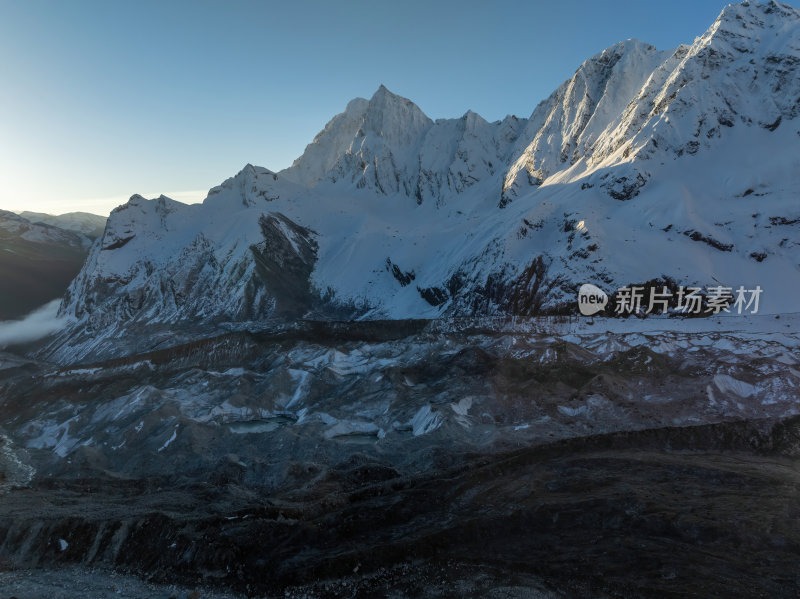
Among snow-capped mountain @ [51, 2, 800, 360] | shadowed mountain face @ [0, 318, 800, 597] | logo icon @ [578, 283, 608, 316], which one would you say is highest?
snow-capped mountain @ [51, 2, 800, 360]

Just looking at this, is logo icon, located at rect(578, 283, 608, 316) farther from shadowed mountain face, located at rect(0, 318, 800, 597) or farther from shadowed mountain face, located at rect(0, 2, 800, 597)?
shadowed mountain face, located at rect(0, 318, 800, 597)

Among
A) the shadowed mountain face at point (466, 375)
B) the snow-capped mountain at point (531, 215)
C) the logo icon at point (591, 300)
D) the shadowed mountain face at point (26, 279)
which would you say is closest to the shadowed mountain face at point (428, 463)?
the shadowed mountain face at point (466, 375)

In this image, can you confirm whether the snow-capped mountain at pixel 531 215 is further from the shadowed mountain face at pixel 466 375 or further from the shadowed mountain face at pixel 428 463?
the shadowed mountain face at pixel 428 463

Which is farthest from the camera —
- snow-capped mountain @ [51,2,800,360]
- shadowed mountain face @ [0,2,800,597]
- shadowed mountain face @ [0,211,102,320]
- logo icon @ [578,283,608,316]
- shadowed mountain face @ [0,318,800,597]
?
shadowed mountain face @ [0,211,102,320]

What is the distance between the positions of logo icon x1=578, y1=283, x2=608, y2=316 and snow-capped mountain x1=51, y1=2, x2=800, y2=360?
2.52 metres

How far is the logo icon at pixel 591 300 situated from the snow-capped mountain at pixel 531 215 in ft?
8.25

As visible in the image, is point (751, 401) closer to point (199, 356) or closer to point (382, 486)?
point (382, 486)

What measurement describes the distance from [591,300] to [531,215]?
25.5 meters

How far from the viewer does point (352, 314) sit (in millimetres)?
130125

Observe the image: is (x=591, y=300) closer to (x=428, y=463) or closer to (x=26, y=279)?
(x=428, y=463)

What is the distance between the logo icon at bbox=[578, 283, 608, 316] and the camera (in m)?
90.0

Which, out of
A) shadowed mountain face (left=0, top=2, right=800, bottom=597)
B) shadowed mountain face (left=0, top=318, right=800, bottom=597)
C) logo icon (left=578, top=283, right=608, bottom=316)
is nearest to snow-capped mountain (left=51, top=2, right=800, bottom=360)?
shadowed mountain face (left=0, top=2, right=800, bottom=597)

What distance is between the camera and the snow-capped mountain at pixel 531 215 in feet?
313

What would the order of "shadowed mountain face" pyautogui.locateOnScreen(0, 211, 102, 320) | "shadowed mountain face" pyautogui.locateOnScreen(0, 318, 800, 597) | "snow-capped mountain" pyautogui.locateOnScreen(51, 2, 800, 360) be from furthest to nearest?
"shadowed mountain face" pyautogui.locateOnScreen(0, 211, 102, 320)
"snow-capped mountain" pyautogui.locateOnScreen(51, 2, 800, 360)
"shadowed mountain face" pyautogui.locateOnScreen(0, 318, 800, 597)
